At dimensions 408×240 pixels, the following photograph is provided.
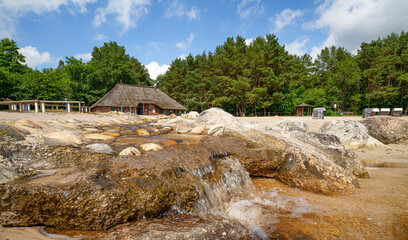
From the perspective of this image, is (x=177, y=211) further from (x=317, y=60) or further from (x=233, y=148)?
(x=317, y=60)

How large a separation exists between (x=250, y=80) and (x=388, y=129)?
25.1 m

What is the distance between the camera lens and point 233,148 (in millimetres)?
4516

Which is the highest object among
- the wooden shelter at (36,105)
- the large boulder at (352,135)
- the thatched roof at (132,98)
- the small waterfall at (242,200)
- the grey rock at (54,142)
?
the thatched roof at (132,98)

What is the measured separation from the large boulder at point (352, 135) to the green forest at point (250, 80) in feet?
72.9

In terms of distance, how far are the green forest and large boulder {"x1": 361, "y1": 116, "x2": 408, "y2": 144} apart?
21794mm

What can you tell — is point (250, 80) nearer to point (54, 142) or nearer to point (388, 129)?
point (388, 129)

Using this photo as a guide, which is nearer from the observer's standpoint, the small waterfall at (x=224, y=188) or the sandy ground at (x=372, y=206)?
the sandy ground at (x=372, y=206)

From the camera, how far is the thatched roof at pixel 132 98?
999 inches

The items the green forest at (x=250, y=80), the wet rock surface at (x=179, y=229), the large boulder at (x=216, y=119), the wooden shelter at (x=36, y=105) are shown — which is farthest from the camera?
the green forest at (x=250, y=80)

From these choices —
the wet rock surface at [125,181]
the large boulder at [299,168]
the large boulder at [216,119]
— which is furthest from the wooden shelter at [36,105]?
the large boulder at [299,168]

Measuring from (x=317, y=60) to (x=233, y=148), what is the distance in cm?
6431

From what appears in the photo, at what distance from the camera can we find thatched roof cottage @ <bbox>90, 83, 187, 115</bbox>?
82.8 feet

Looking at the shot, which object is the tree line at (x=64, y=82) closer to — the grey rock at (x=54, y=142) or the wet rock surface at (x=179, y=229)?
the grey rock at (x=54, y=142)

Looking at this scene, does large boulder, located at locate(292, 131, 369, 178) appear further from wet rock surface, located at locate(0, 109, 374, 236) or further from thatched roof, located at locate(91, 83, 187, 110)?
thatched roof, located at locate(91, 83, 187, 110)
